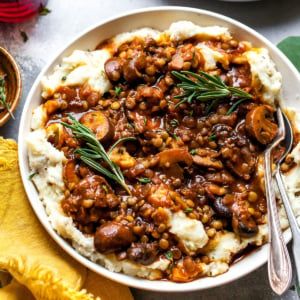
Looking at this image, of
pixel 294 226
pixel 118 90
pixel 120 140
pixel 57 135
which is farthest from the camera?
pixel 118 90

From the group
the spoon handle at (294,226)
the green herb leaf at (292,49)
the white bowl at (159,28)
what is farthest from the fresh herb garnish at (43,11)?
the spoon handle at (294,226)

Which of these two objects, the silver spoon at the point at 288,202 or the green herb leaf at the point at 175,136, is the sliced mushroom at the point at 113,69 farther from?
the silver spoon at the point at 288,202

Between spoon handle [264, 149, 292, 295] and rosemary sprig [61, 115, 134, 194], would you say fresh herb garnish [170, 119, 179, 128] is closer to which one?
rosemary sprig [61, 115, 134, 194]

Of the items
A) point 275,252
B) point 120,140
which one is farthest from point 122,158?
point 275,252

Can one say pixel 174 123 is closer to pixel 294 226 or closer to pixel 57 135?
pixel 57 135

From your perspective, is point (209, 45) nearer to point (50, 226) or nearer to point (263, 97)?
point (263, 97)

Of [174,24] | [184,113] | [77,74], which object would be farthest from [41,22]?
[184,113]

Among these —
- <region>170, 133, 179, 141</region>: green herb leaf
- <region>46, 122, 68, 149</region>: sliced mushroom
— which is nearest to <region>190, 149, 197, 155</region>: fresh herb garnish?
<region>170, 133, 179, 141</region>: green herb leaf
